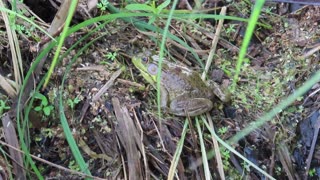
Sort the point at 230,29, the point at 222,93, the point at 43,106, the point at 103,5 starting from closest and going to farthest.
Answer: the point at 43,106 < the point at 222,93 < the point at 103,5 < the point at 230,29

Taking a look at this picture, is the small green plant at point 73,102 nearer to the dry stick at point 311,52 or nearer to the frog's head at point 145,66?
the frog's head at point 145,66

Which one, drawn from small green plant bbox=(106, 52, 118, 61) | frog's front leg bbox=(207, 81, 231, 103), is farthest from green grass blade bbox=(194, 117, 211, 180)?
small green plant bbox=(106, 52, 118, 61)

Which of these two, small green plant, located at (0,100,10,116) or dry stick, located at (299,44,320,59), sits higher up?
dry stick, located at (299,44,320,59)

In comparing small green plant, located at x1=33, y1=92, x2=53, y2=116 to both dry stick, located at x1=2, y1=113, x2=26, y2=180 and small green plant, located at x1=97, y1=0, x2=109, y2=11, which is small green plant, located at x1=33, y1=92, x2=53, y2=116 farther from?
small green plant, located at x1=97, y1=0, x2=109, y2=11

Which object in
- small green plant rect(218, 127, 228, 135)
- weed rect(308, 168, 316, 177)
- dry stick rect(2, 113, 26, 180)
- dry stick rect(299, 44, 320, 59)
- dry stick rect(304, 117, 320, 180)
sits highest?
dry stick rect(299, 44, 320, 59)

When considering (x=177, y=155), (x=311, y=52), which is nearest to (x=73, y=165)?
(x=177, y=155)

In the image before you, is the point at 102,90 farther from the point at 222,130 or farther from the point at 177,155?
the point at 222,130
